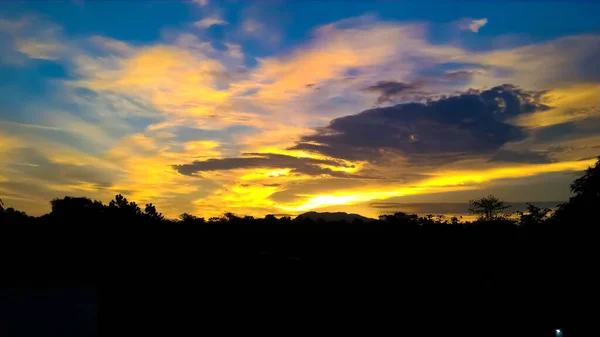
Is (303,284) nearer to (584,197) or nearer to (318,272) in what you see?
(318,272)

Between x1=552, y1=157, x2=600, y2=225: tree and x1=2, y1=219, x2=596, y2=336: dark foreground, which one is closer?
x1=2, y1=219, x2=596, y2=336: dark foreground

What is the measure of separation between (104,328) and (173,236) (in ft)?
12.6

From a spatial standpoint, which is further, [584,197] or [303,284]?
[584,197]

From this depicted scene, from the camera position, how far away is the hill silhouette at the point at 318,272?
49.9 feet

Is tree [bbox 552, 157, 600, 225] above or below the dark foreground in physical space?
above

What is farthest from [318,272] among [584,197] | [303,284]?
[584,197]

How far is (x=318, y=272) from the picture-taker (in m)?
17.2

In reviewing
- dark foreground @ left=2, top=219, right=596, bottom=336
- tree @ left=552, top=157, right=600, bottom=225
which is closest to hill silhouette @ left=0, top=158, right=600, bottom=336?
dark foreground @ left=2, top=219, right=596, bottom=336

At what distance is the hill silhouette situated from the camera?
1521 centimetres

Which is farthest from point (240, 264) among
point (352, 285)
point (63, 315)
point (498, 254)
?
point (498, 254)

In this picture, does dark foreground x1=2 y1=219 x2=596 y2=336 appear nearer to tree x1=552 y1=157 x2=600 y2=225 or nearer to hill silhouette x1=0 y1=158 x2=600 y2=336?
hill silhouette x1=0 y1=158 x2=600 y2=336

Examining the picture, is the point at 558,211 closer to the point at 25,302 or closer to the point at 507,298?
the point at 507,298

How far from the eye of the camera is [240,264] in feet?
54.7

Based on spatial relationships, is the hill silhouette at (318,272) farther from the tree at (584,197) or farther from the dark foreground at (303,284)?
the tree at (584,197)
